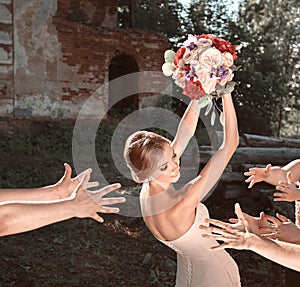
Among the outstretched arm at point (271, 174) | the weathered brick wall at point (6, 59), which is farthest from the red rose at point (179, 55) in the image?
the weathered brick wall at point (6, 59)

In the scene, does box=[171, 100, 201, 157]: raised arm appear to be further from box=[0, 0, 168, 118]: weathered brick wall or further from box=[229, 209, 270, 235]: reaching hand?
box=[0, 0, 168, 118]: weathered brick wall

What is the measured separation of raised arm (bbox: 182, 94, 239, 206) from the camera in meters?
1.72

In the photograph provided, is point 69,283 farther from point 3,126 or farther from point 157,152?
point 157,152

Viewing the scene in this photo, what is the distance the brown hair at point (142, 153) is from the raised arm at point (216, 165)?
14 centimetres

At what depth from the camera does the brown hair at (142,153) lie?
1734mm

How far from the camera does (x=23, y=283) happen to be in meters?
4.46

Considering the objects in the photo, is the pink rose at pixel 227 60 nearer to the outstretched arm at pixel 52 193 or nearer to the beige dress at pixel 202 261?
the beige dress at pixel 202 261

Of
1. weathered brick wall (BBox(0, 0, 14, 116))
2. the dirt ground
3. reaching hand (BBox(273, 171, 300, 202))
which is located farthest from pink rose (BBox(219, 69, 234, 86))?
weathered brick wall (BBox(0, 0, 14, 116))

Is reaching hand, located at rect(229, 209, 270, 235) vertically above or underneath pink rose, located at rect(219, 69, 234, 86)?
underneath

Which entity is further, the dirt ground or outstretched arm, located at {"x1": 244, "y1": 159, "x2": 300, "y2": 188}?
the dirt ground

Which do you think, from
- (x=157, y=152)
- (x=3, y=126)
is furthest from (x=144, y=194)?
(x=3, y=126)

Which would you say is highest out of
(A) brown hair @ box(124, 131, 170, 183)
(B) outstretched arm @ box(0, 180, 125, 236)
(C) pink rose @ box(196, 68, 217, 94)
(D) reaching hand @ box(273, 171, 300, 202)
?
(C) pink rose @ box(196, 68, 217, 94)

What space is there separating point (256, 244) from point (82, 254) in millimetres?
3496

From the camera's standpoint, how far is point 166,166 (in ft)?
5.79
